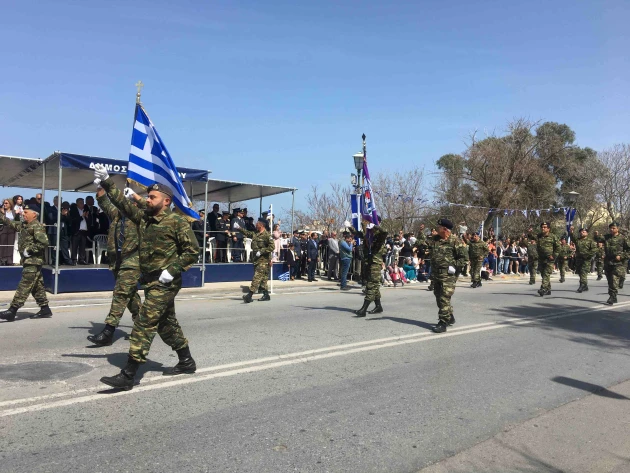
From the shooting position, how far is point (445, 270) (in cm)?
886

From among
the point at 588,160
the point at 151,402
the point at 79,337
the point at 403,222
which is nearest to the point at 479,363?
the point at 151,402

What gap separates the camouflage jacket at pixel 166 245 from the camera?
5.24 meters

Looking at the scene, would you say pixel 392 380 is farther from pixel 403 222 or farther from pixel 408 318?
pixel 403 222

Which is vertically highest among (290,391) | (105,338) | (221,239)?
(221,239)

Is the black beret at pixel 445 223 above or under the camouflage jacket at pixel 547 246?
above

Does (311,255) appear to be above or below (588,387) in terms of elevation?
above

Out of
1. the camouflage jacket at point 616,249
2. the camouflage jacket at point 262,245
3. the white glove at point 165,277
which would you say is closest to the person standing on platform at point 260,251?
the camouflage jacket at point 262,245

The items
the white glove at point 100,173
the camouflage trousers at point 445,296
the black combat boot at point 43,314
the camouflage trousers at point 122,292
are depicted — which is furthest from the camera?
the black combat boot at point 43,314

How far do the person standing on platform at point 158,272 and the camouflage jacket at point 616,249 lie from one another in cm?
1241

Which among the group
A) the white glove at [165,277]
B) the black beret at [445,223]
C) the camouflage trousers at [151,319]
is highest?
the black beret at [445,223]

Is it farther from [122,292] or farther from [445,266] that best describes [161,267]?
[445,266]

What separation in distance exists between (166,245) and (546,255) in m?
12.8

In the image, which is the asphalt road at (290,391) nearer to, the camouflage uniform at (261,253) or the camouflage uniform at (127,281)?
the camouflage uniform at (127,281)

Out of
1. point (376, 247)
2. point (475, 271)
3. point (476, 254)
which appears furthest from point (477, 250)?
point (376, 247)
